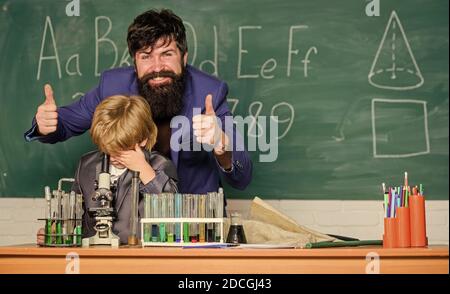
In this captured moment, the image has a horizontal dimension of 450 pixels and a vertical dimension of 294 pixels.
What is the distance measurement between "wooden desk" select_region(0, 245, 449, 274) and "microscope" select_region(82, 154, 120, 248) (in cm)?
18

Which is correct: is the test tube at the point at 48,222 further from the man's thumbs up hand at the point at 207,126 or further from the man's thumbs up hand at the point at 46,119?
the man's thumbs up hand at the point at 46,119

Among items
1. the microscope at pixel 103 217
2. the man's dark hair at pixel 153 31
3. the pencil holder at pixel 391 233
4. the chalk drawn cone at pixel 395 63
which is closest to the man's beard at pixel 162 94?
the man's dark hair at pixel 153 31

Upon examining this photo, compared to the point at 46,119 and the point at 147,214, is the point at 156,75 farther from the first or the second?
the point at 147,214

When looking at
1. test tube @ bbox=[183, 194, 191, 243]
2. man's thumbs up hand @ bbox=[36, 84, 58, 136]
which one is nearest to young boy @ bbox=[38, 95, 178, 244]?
test tube @ bbox=[183, 194, 191, 243]

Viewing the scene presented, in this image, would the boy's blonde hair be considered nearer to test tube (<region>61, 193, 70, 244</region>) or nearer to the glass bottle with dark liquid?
test tube (<region>61, 193, 70, 244</region>)

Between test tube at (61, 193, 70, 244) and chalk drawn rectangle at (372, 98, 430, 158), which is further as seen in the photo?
chalk drawn rectangle at (372, 98, 430, 158)

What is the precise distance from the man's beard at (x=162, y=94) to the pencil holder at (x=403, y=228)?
1.21 m

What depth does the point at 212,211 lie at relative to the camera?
8.03ft

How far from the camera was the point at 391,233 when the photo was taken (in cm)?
234

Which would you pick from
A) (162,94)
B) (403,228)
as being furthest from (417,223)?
(162,94)

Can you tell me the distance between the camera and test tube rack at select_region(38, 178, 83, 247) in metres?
2.43

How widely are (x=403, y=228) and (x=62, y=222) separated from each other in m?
1.00

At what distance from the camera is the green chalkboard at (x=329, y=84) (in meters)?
4.14
